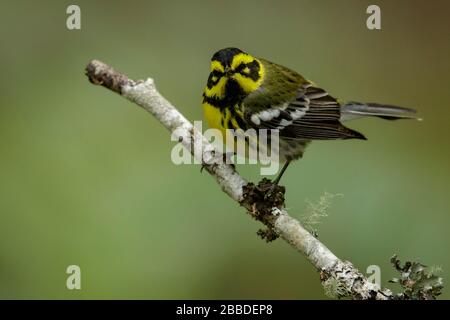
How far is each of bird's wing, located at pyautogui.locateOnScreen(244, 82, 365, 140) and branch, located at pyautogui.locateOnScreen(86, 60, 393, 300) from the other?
494mm

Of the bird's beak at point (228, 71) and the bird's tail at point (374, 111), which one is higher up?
the bird's beak at point (228, 71)

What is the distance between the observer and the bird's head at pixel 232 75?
324cm

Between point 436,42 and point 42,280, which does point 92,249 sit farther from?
point 436,42

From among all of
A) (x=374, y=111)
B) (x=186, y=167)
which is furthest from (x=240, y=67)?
(x=186, y=167)

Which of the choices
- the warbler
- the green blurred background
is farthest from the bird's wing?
the green blurred background

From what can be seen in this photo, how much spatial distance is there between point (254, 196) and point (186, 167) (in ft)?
5.42

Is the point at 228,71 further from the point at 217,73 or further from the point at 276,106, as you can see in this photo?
the point at 276,106

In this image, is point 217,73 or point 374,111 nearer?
point 217,73

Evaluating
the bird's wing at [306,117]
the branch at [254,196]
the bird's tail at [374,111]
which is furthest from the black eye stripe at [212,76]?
the bird's tail at [374,111]

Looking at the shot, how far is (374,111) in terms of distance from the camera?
363cm

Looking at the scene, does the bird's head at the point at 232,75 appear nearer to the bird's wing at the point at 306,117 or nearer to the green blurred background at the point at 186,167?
the bird's wing at the point at 306,117

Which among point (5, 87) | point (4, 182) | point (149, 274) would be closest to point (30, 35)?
point (5, 87)

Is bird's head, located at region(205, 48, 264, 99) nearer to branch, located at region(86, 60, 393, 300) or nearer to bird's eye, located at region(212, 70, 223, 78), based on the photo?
bird's eye, located at region(212, 70, 223, 78)

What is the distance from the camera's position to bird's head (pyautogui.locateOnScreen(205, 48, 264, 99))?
3236mm
